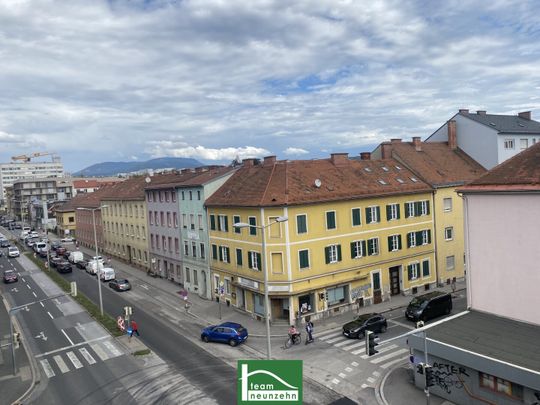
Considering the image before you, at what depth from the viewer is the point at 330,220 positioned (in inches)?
1551

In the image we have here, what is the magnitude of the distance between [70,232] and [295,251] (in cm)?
8684

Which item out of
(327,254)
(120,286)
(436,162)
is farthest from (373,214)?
(120,286)

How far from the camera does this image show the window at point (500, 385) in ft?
66.7

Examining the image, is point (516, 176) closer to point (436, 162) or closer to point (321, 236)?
point (321, 236)

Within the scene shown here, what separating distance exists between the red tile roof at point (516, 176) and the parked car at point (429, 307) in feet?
40.0

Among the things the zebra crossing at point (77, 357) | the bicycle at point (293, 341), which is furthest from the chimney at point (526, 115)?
the zebra crossing at point (77, 357)

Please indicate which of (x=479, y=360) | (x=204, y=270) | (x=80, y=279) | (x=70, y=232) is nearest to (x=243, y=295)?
(x=204, y=270)

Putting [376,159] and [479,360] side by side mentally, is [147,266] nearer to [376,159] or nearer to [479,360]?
[376,159]

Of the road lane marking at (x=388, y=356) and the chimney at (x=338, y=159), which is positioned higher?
the chimney at (x=338, y=159)

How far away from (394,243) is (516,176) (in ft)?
63.9

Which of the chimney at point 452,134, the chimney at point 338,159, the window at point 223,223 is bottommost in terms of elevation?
the window at point 223,223

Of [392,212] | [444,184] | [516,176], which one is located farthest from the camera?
[444,184]

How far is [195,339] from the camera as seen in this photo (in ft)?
113

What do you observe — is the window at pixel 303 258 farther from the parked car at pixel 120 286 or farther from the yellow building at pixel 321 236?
the parked car at pixel 120 286
